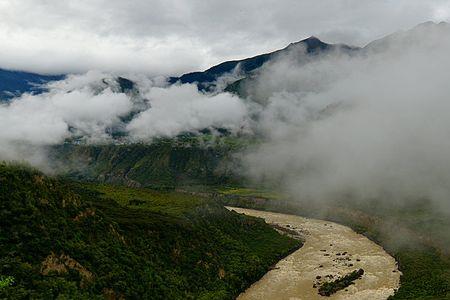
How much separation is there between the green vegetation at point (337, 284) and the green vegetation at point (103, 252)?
1971 centimetres

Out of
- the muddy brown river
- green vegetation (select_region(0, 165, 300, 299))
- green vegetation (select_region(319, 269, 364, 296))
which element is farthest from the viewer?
the muddy brown river

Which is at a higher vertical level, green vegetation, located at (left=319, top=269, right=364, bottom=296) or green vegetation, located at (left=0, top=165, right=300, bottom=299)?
green vegetation, located at (left=0, top=165, right=300, bottom=299)

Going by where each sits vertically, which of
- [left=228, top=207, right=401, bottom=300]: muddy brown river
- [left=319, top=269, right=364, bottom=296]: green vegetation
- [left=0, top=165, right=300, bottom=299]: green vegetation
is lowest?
[left=228, top=207, right=401, bottom=300]: muddy brown river

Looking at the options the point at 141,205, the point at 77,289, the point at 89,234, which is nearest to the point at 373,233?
the point at 141,205

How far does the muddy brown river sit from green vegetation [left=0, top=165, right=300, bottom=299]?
5567 millimetres

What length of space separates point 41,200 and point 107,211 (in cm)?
4139

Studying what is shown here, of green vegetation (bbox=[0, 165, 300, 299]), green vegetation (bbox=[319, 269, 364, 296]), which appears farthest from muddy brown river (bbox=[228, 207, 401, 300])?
green vegetation (bbox=[0, 165, 300, 299])

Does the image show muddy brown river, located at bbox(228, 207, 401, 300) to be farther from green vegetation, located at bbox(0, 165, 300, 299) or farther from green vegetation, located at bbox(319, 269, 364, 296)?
green vegetation, located at bbox(0, 165, 300, 299)

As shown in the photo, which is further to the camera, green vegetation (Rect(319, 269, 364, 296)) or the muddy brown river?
the muddy brown river

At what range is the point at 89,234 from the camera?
9344 cm

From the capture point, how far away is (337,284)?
4732 inches

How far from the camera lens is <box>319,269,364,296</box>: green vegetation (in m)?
116

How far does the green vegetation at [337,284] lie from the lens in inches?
4551

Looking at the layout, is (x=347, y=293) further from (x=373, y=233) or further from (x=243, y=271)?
(x=373, y=233)
